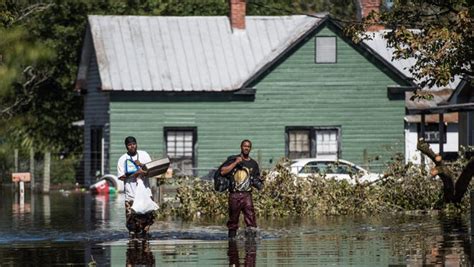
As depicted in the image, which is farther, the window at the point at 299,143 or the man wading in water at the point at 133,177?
the window at the point at 299,143

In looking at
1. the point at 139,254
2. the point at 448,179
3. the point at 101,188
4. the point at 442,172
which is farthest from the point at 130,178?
the point at 101,188

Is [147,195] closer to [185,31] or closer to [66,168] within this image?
[185,31]

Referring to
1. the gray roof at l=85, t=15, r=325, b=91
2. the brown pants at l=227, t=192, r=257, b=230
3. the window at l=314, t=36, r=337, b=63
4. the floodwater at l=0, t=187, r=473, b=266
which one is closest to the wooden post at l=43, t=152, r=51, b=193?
the gray roof at l=85, t=15, r=325, b=91

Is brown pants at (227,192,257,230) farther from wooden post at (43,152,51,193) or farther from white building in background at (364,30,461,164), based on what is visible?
white building in background at (364,30,461,164)

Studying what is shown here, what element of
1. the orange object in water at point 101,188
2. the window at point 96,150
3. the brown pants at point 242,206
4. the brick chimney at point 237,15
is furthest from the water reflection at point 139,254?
the window at point 96,150

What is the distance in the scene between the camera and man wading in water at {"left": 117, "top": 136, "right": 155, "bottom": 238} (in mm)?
25562

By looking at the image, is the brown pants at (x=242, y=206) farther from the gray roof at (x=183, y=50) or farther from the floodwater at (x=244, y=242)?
the gray roof at (x=183, y=50)

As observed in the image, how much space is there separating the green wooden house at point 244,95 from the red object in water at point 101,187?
105cm

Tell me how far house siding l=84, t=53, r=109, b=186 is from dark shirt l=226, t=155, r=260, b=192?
2763 cm

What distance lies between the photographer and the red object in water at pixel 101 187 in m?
50.5

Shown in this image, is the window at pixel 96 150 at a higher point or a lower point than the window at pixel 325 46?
lower

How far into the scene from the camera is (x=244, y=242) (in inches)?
976

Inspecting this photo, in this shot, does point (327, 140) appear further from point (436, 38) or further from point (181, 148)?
point (436, 38)

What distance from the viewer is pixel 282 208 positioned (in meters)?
33.8
